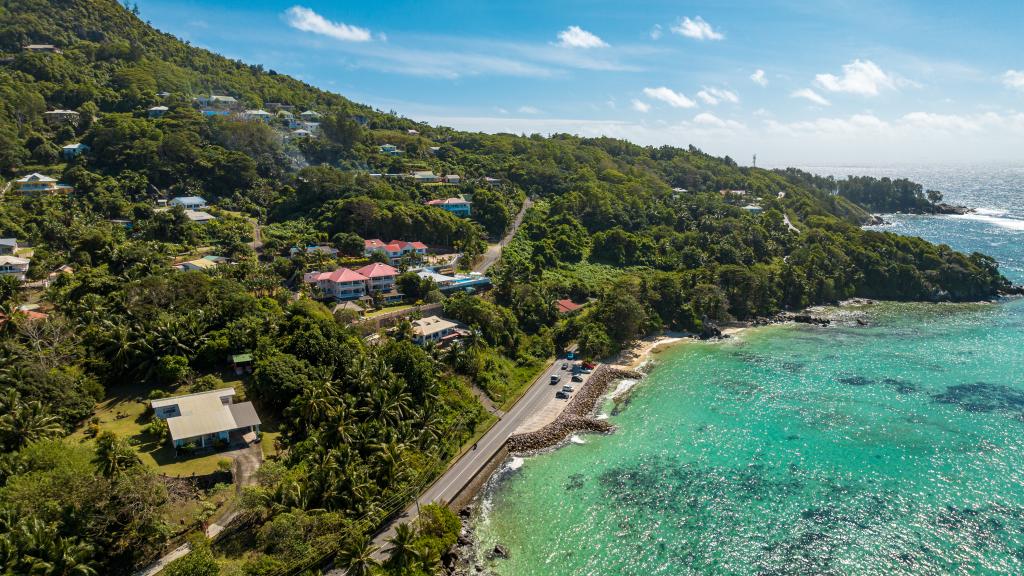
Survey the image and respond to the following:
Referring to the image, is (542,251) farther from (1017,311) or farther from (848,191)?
(848,191)

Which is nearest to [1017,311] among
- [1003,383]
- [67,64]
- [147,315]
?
[1003,383]

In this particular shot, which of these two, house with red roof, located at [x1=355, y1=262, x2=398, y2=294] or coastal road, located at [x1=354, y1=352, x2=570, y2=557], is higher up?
house with red roof, located at [x1=355, y1=262, x2=398, y2=294]

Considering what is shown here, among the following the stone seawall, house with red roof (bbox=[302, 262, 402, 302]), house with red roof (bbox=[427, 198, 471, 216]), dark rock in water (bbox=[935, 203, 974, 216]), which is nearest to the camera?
the stone seawall

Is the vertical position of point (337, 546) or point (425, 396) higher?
point (425, 396)

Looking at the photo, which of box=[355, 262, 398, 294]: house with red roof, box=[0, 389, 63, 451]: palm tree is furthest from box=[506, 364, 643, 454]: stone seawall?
box=[0, 389, 63, 451]: palm tree

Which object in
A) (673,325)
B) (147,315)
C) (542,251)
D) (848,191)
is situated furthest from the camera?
(848,191)

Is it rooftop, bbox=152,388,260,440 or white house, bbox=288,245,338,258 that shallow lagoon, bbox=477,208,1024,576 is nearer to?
rooftop, bbox=152,388,260,440
